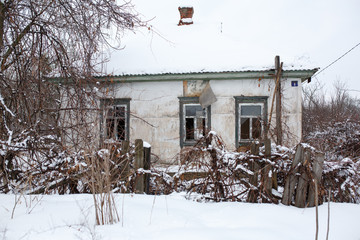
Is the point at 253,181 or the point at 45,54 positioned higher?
the point at 45,54

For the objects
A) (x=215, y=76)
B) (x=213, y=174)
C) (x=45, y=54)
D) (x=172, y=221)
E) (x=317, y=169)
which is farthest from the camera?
(x=215, y=76)

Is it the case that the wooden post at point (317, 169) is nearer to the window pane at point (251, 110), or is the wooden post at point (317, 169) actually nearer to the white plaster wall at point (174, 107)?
the white plaster wall at point (174, 107)

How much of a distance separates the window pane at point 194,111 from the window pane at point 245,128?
1341 mm

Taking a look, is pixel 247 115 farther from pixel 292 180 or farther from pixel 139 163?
pixel 139 163

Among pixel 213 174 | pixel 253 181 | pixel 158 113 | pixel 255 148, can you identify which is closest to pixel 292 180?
pixel 253 181

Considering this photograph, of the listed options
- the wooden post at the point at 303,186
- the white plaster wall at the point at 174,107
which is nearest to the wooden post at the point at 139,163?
the wooden post at the point at 303,186

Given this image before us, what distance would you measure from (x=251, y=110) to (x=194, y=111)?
74.8 inches

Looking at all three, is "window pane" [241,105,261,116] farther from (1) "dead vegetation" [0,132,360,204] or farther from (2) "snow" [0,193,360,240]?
(2) "snow" [0,193,360,240]

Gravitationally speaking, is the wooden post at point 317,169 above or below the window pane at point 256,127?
below

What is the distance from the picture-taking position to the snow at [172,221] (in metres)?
2.34

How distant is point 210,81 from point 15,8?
19.2 feet

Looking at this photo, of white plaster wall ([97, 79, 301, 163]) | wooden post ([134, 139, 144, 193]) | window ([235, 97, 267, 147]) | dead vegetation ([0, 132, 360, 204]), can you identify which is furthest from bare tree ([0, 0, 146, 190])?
window ([235, 97, 267, 147])

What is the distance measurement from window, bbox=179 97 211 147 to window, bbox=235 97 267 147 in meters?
1.06

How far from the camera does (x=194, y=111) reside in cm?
890
